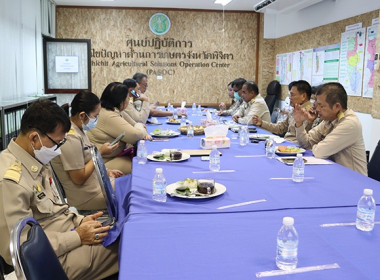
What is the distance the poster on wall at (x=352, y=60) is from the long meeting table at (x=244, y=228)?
3.39 m

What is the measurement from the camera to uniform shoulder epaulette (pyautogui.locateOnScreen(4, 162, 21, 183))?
1.34 m

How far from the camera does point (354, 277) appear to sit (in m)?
1.03

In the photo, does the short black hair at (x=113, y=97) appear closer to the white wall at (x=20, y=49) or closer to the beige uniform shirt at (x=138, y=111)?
the beige uniform shirt at (x=138, y=111)

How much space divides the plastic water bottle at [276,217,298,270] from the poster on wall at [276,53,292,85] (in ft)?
21.6

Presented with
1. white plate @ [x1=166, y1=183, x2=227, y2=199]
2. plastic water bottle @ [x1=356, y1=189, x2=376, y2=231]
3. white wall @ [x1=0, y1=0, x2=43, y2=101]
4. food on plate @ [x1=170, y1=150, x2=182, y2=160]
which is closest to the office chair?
white wall @ [x1=0, y1=0, x2=43, y2=101]

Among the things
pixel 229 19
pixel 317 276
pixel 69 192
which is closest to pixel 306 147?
pixel 69 192

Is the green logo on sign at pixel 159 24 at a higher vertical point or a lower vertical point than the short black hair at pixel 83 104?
higher

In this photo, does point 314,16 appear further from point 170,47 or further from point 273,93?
point 170,47

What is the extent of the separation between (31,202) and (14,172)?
0.15m

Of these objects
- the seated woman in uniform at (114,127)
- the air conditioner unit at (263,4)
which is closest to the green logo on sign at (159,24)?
the air conditioner unit at (263,4)

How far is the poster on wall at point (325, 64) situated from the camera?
5.66 metres

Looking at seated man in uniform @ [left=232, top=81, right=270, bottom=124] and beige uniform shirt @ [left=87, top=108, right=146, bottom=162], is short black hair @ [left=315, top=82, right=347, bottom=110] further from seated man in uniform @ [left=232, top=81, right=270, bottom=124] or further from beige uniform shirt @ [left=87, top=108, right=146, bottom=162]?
seated man in uniform @ [left=232, top=81, right=270, bottom=124]

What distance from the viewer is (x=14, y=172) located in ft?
4.53

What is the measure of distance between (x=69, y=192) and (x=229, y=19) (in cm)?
687
